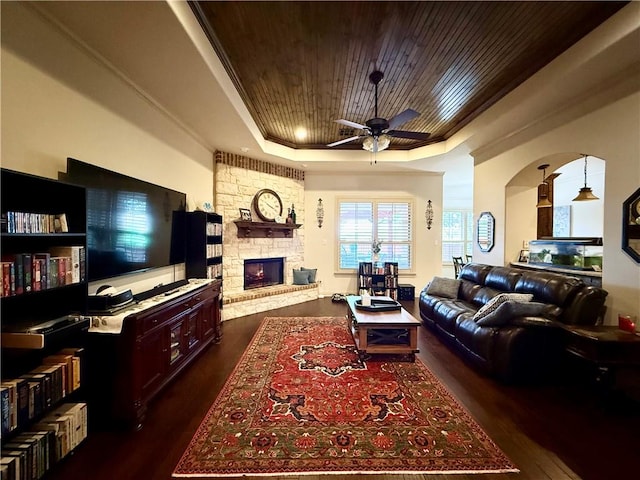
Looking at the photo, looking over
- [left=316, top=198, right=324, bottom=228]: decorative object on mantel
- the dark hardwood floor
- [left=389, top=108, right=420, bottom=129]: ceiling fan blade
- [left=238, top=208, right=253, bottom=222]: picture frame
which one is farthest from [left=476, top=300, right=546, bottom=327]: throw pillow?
[left=316, top=198, right=324, bottom=228]: decorative object on mantel

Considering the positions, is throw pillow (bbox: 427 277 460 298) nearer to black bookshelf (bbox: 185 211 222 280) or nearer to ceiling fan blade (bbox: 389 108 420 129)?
ceiling fan blade (bbox: 389 108 420 129)

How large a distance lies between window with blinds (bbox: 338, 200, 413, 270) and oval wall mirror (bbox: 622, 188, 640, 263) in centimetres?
405

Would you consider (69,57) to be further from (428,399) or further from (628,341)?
(628,341)

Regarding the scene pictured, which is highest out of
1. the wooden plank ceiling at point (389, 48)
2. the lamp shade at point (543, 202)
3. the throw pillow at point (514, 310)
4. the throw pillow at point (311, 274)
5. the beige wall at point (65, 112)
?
the wooden plank ceiling at point (389, 48)

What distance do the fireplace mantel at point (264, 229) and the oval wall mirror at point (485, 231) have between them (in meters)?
3.51

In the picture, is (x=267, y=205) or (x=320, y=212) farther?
(x=320, y=212)

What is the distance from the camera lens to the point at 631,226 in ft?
8.36

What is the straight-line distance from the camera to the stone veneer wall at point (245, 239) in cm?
484

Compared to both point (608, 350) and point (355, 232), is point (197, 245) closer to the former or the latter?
point (355, 232)

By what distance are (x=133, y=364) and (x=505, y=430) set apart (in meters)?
2.80

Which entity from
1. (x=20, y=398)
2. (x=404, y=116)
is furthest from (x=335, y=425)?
(x=404, y=116)

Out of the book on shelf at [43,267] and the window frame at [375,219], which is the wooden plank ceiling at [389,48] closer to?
the book on shelf at [43,267]

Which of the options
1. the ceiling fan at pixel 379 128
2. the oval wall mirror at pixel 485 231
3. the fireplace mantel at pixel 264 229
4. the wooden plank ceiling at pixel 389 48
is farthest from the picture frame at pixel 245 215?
the oval wall mirror at pixel 485 231

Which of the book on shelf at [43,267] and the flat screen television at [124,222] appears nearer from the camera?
the book on shelf at [43,267]
